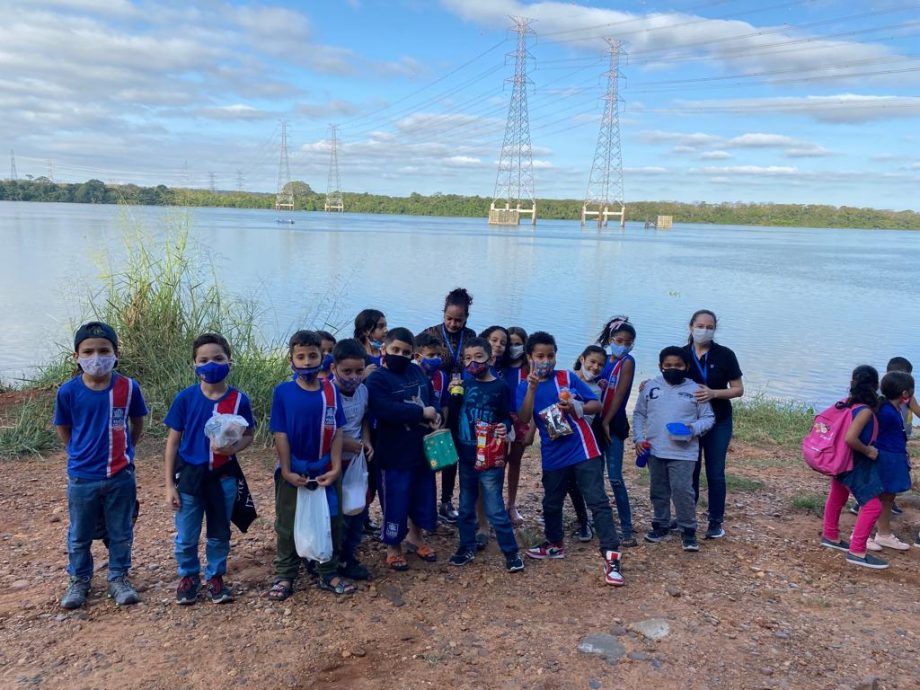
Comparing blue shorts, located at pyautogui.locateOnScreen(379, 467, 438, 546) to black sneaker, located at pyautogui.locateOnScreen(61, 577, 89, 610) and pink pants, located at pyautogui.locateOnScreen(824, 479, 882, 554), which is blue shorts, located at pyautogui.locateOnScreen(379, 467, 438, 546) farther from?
pink pants, located at pyautogui.locateOnScreen(824, 479, 882, 554)

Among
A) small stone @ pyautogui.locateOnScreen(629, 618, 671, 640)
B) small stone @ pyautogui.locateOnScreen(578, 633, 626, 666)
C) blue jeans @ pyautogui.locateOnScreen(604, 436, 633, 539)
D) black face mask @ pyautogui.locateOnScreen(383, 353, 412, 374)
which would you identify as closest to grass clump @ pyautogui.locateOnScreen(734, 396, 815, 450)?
blue jeans @ pyautogui.locateOnScreen(604, 436, 633, 539)

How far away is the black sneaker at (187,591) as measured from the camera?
13.0ft

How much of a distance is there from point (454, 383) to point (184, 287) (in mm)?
5840

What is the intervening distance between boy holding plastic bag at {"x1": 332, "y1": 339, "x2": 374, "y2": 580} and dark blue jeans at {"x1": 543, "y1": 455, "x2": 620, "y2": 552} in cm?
125

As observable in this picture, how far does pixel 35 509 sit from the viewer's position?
563 centimetres

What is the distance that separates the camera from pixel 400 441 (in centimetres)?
455

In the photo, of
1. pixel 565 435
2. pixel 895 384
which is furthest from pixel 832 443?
pixel 565 435

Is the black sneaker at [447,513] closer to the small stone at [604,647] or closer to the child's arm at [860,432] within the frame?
the small stone at [604,647]

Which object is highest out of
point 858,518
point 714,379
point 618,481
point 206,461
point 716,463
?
point 714,379

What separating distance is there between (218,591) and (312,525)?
0.67 metres

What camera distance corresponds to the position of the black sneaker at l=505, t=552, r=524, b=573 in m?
4.54

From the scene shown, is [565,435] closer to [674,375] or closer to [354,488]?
[674,375]

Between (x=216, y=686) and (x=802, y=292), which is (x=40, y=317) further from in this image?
(x=802, y=292)

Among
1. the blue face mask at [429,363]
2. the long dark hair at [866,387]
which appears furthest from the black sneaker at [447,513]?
the long dark hair at [866,387]
